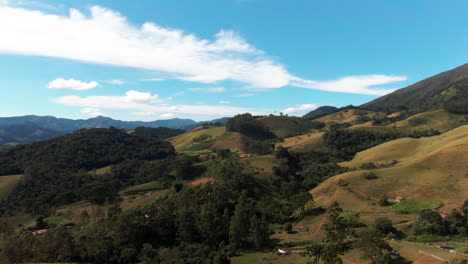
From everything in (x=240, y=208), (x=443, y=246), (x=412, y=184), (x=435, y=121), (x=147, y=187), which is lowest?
(x=147, y=187)

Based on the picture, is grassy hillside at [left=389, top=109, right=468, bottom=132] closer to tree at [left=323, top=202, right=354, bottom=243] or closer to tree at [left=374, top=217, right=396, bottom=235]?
tree at [left=374, top=217, right=396, bottom=235]

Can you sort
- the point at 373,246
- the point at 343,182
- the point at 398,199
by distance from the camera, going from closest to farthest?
the point at 373,246 < the point at 398,199 < the point at 343,182

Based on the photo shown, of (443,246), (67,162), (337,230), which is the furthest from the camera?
(67,162)

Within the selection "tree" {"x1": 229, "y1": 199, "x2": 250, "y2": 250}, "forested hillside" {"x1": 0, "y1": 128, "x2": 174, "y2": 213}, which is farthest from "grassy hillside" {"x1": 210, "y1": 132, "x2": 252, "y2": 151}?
"tree" {"x1": 229, "y1": 199, "x2": 250, "y2": 250}

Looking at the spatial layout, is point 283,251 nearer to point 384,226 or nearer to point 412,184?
point 384,226

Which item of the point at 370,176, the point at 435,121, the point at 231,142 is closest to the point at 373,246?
the point at 370,176

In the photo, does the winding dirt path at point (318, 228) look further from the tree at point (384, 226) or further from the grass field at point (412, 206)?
the grass field at point (412, 206)

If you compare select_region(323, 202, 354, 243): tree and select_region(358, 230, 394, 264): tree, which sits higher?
select_region(358, 230, 394, 264): tree

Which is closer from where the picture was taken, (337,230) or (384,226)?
(337,230)

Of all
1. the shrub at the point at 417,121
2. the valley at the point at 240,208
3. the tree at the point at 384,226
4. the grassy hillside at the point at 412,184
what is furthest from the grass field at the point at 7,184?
the shrub at the point at 417,121

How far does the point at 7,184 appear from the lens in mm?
113000

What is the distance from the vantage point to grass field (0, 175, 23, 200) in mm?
107250

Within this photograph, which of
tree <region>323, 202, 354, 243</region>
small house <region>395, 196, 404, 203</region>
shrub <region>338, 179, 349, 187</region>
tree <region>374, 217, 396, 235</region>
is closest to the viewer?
tree <region>323, 202, 354, 243</region>

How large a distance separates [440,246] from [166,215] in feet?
168
